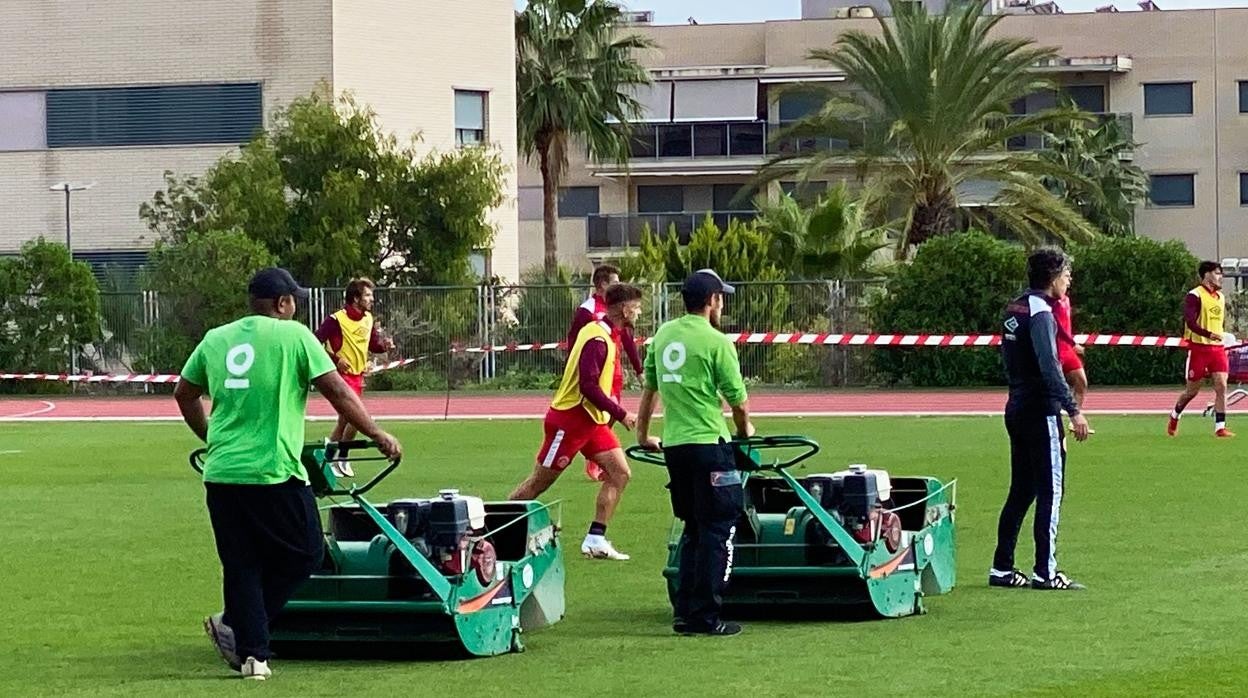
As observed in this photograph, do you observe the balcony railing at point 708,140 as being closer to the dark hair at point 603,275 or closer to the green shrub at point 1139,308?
the green shrub at point 1139,308

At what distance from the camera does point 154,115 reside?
48.2 meters

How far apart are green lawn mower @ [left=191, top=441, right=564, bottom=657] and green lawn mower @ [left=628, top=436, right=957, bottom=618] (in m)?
1.28

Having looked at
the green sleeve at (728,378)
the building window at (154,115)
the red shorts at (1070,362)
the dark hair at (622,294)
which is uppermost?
the building window at (154,115)

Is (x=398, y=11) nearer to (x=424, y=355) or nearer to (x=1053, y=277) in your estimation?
(x=424, y=355)

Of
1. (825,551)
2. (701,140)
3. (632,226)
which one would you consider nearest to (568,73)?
(632,226)

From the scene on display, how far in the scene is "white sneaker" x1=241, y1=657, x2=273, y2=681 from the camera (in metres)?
9.84

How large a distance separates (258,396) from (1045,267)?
4.98 m

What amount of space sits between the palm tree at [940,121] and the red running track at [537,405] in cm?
924

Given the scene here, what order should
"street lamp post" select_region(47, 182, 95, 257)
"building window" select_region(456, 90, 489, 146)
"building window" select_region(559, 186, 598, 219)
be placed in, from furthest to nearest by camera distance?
"building window" select_region(559, 186, 598, 219), "building window" select_region(456, 90, 489, 146), "street lamp post" select_region(47, 182, 95, 257)

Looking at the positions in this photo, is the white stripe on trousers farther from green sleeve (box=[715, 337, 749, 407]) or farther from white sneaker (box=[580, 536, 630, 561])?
white sneaker (box=[580, 536, 630, 561])

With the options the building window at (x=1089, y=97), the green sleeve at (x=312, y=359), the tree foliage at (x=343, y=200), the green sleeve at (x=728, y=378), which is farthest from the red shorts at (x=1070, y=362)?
the building window at (x=1089, y=97)

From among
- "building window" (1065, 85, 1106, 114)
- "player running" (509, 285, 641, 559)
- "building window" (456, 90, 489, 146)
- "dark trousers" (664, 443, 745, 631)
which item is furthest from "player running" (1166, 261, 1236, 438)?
"building window" (1065, 85, 1106, 114)

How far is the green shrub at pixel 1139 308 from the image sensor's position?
39.1 metres

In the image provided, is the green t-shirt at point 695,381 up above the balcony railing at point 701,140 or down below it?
below
